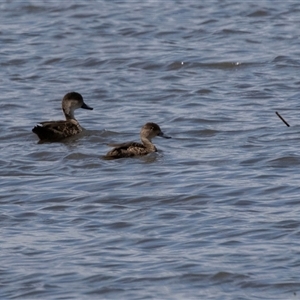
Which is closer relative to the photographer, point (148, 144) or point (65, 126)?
point (148, 144)

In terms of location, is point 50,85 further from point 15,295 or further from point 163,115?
point 15,295

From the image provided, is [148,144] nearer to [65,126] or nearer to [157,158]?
[157,158]

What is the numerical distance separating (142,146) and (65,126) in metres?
1.43

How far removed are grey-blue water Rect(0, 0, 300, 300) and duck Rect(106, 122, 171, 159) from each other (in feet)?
0.36

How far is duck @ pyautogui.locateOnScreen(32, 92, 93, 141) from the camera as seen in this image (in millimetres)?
12602

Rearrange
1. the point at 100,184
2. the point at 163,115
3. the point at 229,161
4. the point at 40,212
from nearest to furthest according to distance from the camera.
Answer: the point at 40,212 → the point at 100,184 → the point at 229,161 → the point at 163,115

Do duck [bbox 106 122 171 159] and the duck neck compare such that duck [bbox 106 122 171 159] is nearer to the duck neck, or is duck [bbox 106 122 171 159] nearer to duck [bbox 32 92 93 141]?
the duck neck

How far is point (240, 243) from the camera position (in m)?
8.66

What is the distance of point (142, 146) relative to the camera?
11.9 metres

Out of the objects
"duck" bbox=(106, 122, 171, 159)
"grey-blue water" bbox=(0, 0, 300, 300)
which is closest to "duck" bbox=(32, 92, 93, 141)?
"grey-blue water" bbox=(0, 0, 300, 300)

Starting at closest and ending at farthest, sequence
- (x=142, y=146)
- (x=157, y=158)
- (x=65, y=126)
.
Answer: (x=157, y=158)
(x=142, y=146)
(x=65, y=126)

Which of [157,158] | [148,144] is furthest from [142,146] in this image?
[157,158]

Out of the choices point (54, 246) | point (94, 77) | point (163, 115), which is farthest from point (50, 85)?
point (54, 246)

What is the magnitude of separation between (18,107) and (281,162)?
421cm
